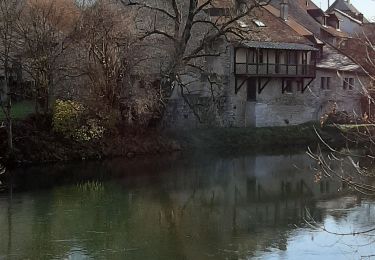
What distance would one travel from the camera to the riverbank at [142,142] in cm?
2688

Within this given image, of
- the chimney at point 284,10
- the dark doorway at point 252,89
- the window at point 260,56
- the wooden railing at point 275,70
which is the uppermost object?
the chimney at point 284,10

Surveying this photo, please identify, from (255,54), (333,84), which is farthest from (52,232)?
(333,84)

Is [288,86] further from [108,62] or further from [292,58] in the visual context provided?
[108,62]

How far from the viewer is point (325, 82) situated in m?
43.0

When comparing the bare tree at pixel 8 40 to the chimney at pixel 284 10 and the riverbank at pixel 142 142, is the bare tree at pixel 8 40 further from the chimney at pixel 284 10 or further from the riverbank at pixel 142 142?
the chimney at pixel 284 10

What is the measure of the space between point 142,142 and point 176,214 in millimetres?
13299

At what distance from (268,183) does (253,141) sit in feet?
38.4

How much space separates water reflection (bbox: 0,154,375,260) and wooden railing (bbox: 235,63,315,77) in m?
11.1

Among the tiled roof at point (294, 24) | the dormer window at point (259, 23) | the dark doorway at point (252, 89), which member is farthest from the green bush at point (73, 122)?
the tiled roof at point (294, 24)

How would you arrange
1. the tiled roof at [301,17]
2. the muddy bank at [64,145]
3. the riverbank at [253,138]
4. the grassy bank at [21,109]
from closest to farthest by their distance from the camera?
Answer: the muddy bank at [64,145], the grassy bank at [21,109], the riverbank at [253,138], the tiled roof at [301,17]

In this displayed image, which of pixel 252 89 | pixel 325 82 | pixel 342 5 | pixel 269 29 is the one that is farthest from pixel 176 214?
pixel 342 5

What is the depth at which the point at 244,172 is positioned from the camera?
25.8m

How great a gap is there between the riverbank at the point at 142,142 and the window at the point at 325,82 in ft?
17.3

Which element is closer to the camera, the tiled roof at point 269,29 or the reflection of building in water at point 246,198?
the reflection of building in water at point 246,198
